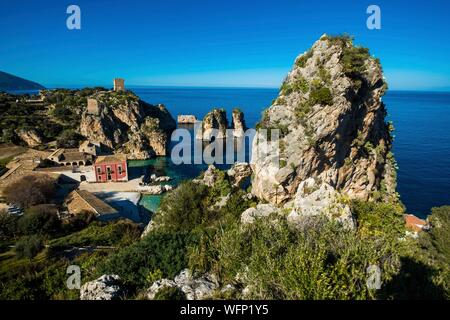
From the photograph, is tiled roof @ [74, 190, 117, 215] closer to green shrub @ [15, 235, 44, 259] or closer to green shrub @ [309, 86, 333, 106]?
green shrub @ [15, 235, 44, 259]

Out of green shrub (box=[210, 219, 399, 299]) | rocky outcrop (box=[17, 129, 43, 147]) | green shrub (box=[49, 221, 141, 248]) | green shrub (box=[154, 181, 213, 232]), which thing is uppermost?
rocky outcrop (box=[17, 129, 43, 147])

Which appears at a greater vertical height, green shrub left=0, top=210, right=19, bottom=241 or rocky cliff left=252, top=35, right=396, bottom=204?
rocky cliff left=252, top=35, right=396, bottom=204

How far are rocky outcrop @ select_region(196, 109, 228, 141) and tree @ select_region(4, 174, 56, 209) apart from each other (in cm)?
4590

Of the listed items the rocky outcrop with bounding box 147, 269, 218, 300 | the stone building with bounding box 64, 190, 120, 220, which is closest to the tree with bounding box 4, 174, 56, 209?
the stone building with bounding box 64, 190, 120, 220

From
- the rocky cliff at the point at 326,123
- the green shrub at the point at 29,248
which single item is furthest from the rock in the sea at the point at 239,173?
the green shrub at the point at 29,248

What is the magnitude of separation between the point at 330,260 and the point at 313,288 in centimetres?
205

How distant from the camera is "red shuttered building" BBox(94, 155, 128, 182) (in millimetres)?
43659

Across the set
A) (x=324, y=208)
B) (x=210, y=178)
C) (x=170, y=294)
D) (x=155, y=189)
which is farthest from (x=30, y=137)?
(x=324, y=208)

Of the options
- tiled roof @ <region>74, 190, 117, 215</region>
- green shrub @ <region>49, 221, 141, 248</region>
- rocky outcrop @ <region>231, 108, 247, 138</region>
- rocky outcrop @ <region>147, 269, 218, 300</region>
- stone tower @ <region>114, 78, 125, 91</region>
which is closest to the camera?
rocky outcrop @ <region>147, 269, 218, 300</region>

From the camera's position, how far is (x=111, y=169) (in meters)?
44.2

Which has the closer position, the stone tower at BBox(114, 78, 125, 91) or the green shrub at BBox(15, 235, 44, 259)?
the green shrub at BBox(15, 235, 44, 259)

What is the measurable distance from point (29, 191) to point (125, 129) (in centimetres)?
4206

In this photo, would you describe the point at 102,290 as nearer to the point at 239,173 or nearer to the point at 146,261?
the point at 146,261

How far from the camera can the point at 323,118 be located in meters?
16.5
